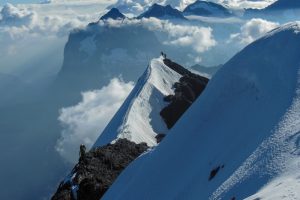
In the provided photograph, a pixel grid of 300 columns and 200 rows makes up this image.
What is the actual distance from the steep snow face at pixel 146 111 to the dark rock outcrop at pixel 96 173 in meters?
16.6

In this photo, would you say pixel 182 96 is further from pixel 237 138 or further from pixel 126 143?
pixel 237 138

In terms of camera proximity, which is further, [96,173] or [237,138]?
[96,173]

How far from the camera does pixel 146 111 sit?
139750 mm

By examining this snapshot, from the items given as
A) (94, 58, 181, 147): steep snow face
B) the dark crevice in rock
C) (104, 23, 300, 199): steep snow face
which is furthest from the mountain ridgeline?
the dark crevice in rock

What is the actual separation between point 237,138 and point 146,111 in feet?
266

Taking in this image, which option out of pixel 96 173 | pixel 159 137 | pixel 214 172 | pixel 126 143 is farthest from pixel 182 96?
pixel 214 172

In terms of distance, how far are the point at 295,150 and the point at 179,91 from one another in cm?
10729

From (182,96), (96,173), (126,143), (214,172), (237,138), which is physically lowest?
(182,96)

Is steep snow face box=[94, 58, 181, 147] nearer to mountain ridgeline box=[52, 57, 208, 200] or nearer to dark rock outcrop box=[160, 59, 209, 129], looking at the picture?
mountain ridgeline box=[52, 57, 208, 200]

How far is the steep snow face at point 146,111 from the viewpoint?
119m

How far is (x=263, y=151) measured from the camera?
162 feet

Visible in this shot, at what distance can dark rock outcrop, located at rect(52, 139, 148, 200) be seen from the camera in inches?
3164

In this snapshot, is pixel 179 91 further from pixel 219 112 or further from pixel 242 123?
pixel 242 123

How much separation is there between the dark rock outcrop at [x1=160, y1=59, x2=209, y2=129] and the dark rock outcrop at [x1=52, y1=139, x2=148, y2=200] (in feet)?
141
